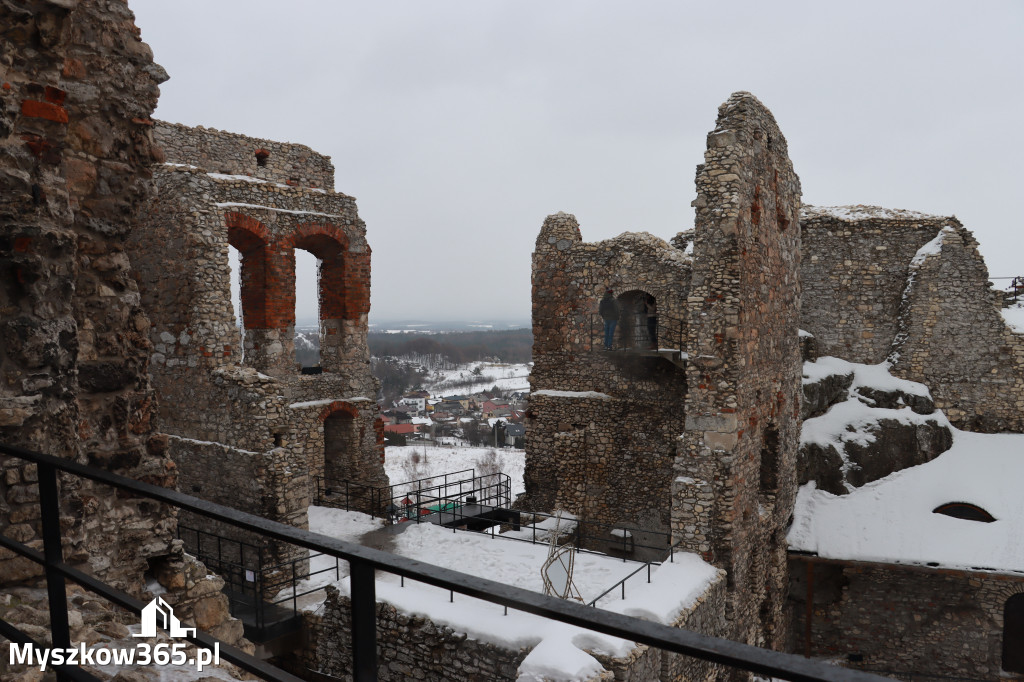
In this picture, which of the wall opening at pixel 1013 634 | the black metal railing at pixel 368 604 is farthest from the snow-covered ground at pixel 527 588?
the wall opening at pixel 1013 634

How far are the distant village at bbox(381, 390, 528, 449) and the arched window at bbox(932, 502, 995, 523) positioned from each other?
33.5 meters

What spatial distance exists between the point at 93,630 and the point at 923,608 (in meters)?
13.2

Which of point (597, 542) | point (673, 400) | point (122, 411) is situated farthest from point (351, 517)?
point (122, 411)

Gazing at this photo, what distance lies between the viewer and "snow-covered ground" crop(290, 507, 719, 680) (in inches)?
256

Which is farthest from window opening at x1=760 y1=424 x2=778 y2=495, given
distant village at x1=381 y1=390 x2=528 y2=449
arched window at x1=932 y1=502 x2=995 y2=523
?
distant village at x1=381 y1=390 x2=528 y2=449

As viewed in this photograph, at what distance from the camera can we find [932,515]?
1216 centimetres

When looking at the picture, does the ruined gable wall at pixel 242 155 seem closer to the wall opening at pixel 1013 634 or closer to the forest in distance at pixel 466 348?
the wall opening at pixel 1013 634

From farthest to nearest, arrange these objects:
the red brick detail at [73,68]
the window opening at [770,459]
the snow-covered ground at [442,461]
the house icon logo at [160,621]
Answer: the snow-covered ground at [442,461] → the window opening at [770,459] → the red brick detail at [73,68] → the house icon logo at [160,621]

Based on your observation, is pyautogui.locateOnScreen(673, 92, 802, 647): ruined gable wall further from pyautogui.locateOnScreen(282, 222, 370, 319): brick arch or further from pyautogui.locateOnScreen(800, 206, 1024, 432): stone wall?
pyautogui.locateOnScreen(282, 222, 370, 319): brick arch

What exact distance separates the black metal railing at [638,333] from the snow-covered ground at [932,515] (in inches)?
157

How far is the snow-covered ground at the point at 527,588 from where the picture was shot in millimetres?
6508

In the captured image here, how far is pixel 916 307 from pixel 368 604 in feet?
53.4

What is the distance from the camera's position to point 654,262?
13.9 metres

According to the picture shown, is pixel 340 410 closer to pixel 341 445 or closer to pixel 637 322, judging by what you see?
pixel 341 445
